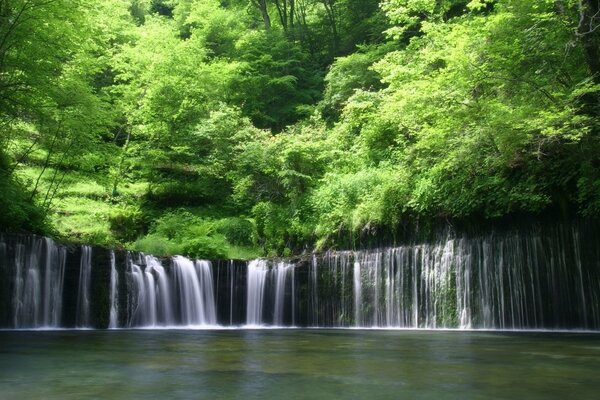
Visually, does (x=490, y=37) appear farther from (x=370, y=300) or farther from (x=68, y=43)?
(x=68, y=43)

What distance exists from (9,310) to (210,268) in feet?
21.2

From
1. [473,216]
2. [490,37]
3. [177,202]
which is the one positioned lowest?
[473,216]

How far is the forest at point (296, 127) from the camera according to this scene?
44.2 feet

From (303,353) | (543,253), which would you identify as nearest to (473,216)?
(543,253)

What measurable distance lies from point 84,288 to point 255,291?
18.7ft

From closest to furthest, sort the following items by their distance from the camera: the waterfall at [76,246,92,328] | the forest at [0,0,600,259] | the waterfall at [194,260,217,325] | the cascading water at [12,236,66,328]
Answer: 1. the forest at [0,0,600,259]
2. the cascading water at [12,236,66,328]
3. the waterfall at [76,246,92,328]
4. the waterfall at [194,260,217,325]

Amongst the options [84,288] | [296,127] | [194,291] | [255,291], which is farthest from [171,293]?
[296,127]

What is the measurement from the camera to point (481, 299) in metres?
14.5

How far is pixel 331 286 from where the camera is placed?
59.0ft

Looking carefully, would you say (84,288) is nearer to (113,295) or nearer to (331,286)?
(113,295)

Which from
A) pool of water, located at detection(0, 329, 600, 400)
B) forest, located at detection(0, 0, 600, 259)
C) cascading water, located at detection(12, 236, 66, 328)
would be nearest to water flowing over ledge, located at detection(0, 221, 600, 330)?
cascading water, located at detection(12, 236, 66, 328)

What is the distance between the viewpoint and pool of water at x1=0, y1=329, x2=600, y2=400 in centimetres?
495

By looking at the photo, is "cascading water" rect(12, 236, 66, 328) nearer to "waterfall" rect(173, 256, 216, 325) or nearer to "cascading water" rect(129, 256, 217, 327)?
"cascading water" rect(129, 256, 217, 327)

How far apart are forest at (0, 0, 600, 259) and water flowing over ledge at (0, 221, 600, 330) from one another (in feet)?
3.20
